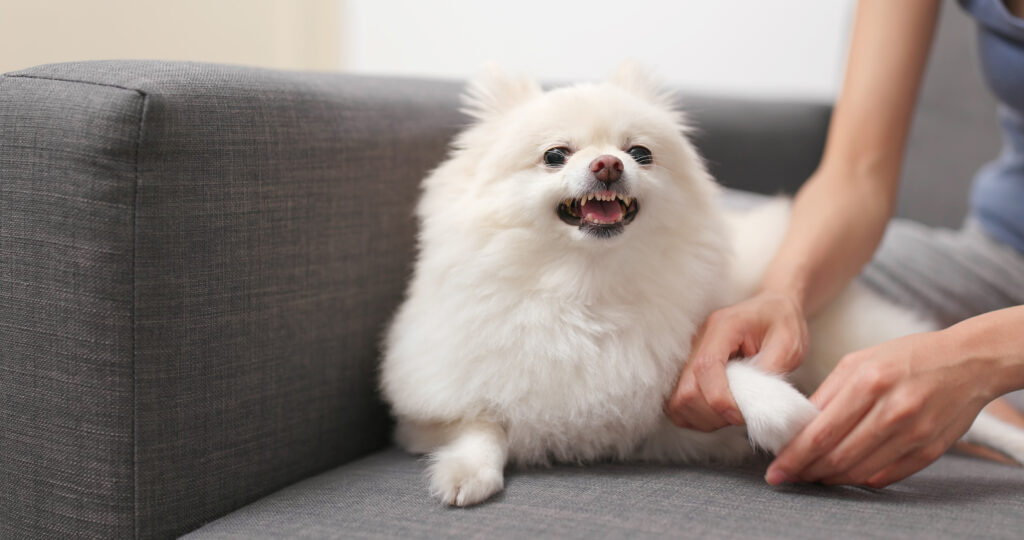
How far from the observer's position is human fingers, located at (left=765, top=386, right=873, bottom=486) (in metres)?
0.90

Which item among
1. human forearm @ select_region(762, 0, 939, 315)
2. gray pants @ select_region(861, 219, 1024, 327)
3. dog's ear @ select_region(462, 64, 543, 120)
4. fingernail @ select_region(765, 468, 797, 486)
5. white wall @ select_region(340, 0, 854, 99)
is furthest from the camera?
white wall @ select_region(340, 0, 854, 99)

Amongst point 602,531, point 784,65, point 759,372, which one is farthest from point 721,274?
point 784,65

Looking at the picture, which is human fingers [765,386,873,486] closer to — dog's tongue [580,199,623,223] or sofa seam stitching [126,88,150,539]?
dog's tongue [580,199,623,223]

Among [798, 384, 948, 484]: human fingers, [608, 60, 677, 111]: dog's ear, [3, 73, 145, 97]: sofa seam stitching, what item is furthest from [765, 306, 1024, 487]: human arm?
[3, 73, 145, 97]: sofa seam stitching

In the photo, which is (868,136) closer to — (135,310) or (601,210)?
(601,210)

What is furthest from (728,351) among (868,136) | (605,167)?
(868,136)

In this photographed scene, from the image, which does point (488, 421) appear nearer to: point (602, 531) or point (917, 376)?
point (602, 531)

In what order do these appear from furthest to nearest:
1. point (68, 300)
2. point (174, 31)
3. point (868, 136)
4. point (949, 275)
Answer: point (174, 31) → point (949, 275) → point (868, 136) → point (68, 300)

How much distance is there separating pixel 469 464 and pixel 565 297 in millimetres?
247

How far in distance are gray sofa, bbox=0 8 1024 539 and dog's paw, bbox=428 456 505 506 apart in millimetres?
19

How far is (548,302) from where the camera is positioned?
104 cm

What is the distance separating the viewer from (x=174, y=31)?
2.04m

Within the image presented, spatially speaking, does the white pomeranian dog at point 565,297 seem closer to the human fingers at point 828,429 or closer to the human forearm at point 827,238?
the human fingers at point 828,429

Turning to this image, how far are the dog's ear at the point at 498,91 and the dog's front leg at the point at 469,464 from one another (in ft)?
1.47
